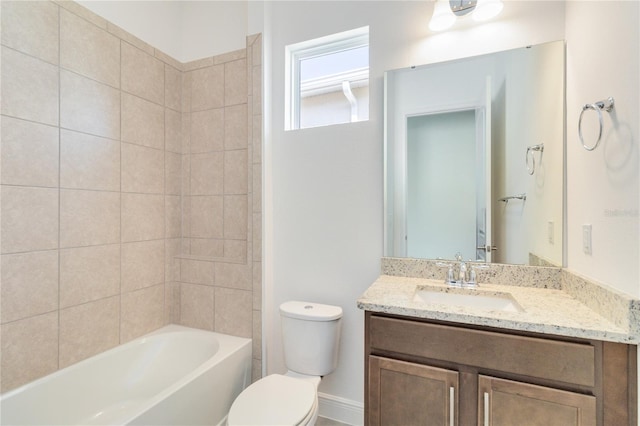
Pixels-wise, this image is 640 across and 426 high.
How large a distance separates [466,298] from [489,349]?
0.38 meters

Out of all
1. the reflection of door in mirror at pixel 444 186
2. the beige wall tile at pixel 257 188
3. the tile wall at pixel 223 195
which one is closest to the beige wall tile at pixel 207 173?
the tile wall at pixel 223 195

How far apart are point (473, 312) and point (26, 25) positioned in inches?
95.6

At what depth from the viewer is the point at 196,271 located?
2221 mm

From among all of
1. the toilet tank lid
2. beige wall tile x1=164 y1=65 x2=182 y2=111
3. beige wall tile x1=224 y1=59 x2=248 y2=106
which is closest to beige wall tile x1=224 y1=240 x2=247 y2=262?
the toilet tank lid

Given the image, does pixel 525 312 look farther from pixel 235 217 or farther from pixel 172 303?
pixel 172 303

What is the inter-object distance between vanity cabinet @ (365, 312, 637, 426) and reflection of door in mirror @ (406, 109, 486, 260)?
587 millimetres

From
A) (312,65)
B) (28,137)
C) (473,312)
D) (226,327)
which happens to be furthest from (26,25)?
(473,312)

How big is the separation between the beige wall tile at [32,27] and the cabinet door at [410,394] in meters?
2.19

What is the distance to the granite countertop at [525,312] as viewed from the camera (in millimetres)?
951

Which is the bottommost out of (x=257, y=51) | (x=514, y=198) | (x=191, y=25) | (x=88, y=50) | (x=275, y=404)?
(x=275, y=404)

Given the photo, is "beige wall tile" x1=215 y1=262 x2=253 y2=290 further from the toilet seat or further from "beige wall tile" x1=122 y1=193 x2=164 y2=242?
the toilet seat

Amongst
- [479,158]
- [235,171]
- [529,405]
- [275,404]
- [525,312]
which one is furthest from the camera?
[235,171]

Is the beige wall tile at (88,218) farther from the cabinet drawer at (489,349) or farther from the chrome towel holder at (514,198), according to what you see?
the chrome towel holder at (514,198)

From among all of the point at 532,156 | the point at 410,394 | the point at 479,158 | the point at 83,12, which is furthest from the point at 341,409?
the point at 83,12
